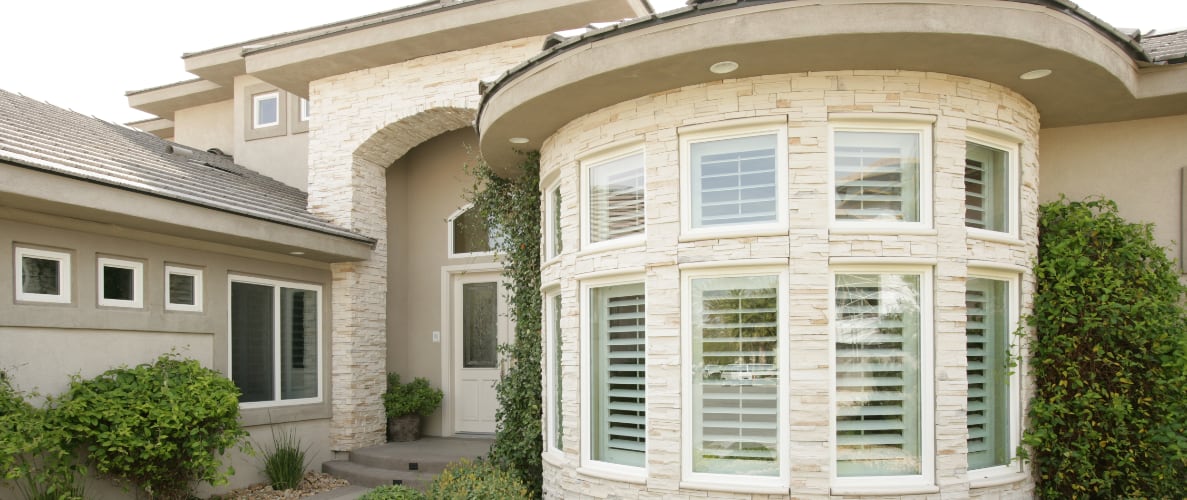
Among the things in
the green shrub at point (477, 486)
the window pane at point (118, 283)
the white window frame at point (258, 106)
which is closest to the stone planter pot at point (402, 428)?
the green shrub at point (477, 486)

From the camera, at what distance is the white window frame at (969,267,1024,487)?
18.0 feet

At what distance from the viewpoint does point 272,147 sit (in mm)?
11820

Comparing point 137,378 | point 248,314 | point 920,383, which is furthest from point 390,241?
point 920,383

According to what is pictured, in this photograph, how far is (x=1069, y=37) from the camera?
488 cm

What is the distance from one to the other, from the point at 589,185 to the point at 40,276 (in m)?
4.79

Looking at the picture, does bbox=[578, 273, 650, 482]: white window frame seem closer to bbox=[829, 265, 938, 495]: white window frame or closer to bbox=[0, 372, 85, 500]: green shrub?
bbox=[829, 265, 938, 495]: white window frame

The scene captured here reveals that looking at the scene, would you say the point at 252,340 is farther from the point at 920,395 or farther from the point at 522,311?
the point at 920,395

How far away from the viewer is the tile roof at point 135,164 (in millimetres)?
6832

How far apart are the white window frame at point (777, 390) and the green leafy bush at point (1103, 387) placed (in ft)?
5.86

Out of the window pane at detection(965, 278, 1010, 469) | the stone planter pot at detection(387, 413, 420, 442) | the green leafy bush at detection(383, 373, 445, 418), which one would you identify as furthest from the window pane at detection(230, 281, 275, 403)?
the window pane at detection(965, 278, 1010, 469)

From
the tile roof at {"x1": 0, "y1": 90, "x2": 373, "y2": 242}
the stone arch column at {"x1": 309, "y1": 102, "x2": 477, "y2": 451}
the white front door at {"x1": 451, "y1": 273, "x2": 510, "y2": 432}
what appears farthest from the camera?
the white front door at {"x1": 451, "y1": 273, "x2": 510, "y2": 432}

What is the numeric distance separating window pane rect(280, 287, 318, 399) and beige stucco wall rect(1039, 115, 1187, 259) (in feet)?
26.3

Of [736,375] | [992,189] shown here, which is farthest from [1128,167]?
[736,375]

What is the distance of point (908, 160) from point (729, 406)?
2.01 m
